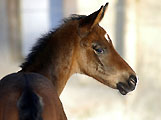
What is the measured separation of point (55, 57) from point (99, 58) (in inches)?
13.4

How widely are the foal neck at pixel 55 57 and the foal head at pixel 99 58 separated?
0.07m

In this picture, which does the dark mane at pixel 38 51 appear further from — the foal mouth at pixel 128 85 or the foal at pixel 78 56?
the foal mouth at pixel 128 85

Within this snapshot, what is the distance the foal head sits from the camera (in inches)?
158

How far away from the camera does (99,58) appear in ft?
13.2

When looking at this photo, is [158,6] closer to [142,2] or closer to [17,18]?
[142,2]

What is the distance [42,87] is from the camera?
310 centimetres

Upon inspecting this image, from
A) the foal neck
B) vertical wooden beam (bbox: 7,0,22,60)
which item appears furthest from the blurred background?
the foal neck

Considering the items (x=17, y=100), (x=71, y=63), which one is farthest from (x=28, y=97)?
(x=71, y=63)

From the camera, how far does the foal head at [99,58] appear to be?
158 inches

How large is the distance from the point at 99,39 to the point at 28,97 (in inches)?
49.6

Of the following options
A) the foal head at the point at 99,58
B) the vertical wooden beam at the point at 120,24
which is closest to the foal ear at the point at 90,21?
the foal head at the point at 99,58

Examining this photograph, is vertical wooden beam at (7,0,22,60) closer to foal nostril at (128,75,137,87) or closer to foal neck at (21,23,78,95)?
foal neck at (21,23,78,95)

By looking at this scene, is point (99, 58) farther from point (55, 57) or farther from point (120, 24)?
point (120, 24)

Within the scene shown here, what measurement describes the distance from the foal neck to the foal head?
7 cm
